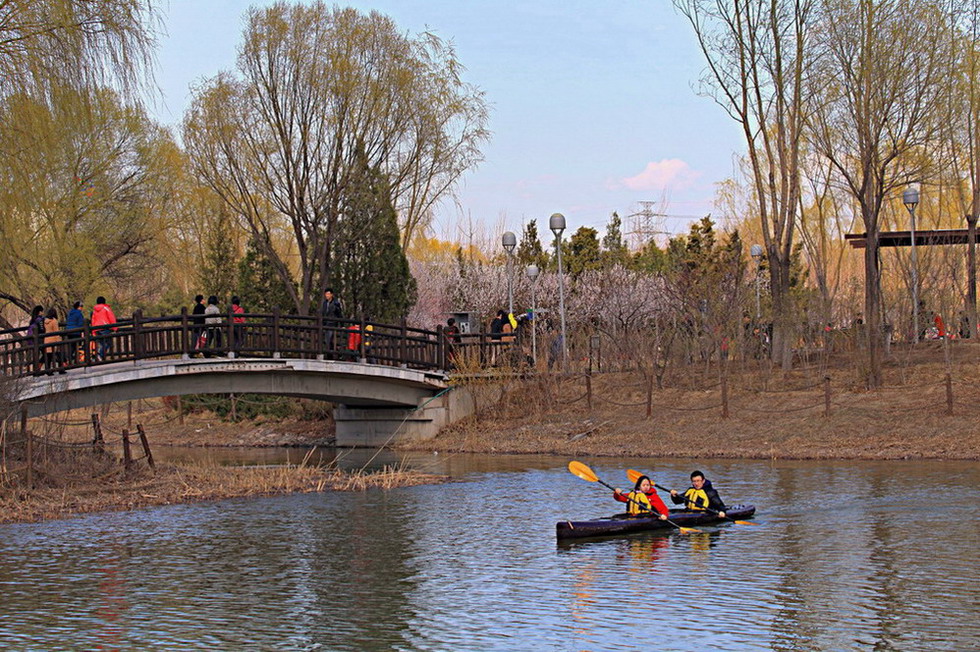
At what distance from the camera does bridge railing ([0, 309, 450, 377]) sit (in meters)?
26.2

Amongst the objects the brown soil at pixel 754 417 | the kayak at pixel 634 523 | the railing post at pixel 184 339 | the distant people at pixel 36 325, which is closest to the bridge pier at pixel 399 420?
the brown soil at pixel 754 417

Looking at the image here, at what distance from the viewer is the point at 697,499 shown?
18766 mm

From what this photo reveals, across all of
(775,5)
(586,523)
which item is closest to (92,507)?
(586,523)

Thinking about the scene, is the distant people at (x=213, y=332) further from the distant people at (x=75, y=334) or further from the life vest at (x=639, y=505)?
the life vest at (x=639, y=505)

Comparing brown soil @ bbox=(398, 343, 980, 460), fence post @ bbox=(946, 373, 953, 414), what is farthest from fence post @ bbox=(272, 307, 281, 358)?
fence post @ bbox=(946, 373, 953, 414)

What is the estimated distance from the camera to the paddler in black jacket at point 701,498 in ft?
61.3

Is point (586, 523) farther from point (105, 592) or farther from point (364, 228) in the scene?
point (364, 228)

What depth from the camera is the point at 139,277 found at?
→ 43.6 meters

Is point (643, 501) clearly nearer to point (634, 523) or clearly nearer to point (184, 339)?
point (634, 523)

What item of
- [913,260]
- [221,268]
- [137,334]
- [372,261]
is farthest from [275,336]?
[221,268]

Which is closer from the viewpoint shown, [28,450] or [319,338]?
[28,450]

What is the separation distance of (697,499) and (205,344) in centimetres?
1568

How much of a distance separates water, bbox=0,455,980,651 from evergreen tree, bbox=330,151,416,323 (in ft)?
64.6

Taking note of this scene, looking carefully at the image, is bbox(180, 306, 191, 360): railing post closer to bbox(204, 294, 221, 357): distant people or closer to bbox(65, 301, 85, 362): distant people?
bbox(204, 294, 221, 357): distant people
